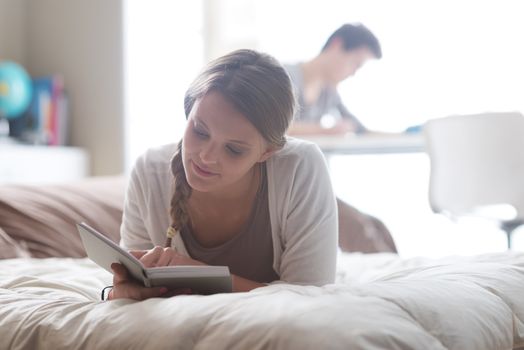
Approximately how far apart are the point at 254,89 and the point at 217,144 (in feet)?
0.37

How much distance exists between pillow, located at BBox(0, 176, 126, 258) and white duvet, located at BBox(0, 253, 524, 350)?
2.18 ft

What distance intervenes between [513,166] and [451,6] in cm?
114

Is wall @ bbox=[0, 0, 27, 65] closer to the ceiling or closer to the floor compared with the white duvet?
closer to the ceiling

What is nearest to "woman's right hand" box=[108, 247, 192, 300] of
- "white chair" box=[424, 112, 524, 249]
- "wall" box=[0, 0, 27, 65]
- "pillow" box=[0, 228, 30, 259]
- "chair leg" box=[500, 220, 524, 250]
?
"pillow" box=[0, 228, 30, 259]

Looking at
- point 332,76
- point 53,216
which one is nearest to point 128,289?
point 53,216

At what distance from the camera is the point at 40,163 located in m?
3.51

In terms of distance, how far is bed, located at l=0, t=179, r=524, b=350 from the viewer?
80cm

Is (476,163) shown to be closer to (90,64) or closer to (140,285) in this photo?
(140,285)

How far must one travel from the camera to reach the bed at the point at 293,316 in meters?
0.80

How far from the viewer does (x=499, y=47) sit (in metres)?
3.45

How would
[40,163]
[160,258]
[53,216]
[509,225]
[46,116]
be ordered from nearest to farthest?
[160,258], [53,216], [509,225], [40,163], [46,116]

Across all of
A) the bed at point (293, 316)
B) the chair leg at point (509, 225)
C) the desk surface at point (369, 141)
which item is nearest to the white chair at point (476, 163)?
the chair leg at point (509, 225)

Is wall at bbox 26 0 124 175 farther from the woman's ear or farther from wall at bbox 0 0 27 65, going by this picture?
the woman's ear

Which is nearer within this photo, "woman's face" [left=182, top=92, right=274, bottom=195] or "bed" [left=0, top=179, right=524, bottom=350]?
"bed" [left=0, top=179, right=524, bottom=350]
